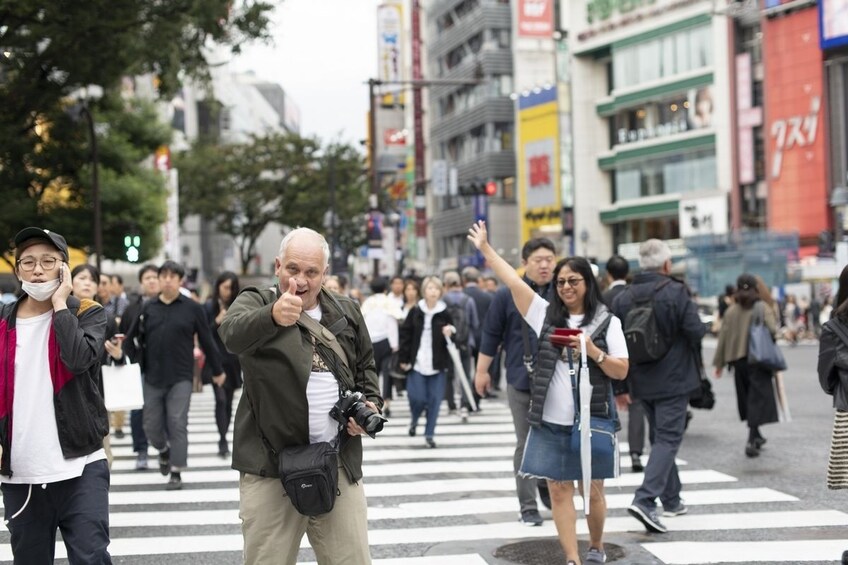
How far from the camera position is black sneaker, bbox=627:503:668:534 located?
25.5ft

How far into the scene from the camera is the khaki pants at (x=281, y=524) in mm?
4477

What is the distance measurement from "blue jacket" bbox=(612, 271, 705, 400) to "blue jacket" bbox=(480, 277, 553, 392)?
2.55 ft

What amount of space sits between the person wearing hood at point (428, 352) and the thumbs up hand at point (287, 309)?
8442 mm

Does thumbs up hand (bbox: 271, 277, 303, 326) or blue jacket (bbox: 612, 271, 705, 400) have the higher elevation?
thumbs up hand (bbox: 271, 277, 303, 326)

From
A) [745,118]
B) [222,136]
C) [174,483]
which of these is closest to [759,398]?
[174,483]

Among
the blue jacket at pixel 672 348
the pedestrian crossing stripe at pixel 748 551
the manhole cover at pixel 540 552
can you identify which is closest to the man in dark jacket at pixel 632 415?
the blue jacket at pixel 672 348

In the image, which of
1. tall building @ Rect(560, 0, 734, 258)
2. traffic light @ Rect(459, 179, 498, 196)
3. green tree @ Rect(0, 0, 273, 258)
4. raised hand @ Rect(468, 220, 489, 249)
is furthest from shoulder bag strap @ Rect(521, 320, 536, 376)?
tall building @ Rect(560, 0, 734, 258)

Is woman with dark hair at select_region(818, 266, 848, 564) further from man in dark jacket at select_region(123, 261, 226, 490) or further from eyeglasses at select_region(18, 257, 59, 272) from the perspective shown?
man in dark jacket at select_region(123, 261, 226, 490)

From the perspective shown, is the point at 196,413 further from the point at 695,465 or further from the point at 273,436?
the point at 273,436

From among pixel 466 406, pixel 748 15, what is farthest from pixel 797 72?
pixel 466 406

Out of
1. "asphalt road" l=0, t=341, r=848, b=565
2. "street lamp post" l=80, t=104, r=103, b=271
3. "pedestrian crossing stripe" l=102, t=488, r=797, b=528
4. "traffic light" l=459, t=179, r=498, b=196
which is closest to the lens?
"asphalt road" l=0, t=341, r=848, b=565

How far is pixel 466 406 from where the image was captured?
611 inches

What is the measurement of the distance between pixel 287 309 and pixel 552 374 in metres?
2.61

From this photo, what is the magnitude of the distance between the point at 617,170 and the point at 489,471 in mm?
54035
